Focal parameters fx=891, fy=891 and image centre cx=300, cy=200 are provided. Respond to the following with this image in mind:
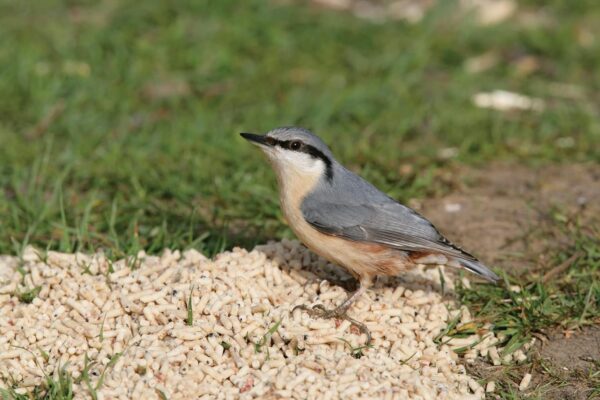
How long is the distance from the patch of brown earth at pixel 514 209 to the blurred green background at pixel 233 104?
0.78 ft

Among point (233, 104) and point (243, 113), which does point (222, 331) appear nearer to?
point (243, 113)

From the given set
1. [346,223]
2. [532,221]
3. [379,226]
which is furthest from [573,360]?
[532,221]

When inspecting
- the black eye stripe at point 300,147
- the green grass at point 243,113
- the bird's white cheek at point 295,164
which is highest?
the black eye stripe at point 300,147

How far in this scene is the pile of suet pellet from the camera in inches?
170

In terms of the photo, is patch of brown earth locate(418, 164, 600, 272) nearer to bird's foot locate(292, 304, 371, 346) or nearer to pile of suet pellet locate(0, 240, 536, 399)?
pile of suet pellet locate(0, 240, 536, 399)

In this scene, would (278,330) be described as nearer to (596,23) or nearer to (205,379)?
(205,379)

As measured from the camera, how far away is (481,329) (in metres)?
4.99

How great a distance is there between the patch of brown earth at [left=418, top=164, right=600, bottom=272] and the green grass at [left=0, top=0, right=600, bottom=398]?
0.21 meters

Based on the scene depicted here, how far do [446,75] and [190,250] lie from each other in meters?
4.69

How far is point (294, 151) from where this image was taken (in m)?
5.12

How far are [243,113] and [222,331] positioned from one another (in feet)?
12.9

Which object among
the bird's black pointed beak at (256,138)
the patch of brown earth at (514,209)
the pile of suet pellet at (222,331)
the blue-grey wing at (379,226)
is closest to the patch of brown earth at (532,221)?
the patch of brown earth at (514,209)

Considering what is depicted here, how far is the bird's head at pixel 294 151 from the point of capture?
5109 mm

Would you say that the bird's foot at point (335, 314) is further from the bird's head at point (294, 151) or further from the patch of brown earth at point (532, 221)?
the bird's head at point (294, 151)
